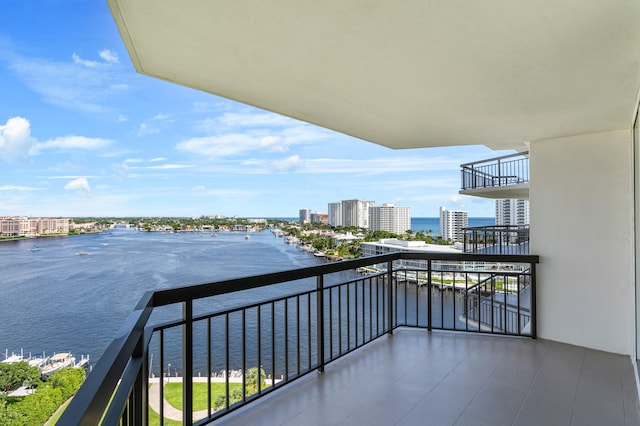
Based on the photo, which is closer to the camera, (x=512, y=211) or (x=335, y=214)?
(x=512, y=211)

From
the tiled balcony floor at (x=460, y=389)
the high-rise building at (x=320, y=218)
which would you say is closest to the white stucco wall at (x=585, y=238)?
the tiled balcony floor at (x=460, y=389)

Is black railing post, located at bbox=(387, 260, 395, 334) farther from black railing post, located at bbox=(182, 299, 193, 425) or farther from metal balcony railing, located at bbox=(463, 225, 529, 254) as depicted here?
metal balcony railing, located at bbox=(463, 225, 529, 254)

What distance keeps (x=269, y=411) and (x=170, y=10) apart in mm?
2485

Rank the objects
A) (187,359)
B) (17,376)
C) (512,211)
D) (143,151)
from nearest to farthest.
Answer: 1. (187,359)
2. (17,376)
3. (512,211)
4. (143,151)

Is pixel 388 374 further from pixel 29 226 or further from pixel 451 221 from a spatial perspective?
pixel 451 221

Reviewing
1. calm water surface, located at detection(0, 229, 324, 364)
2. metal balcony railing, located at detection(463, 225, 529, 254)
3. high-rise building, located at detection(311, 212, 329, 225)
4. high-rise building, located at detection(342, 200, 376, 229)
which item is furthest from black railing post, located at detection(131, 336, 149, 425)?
high-rise building, located at detection(311, 212, 329, 225)

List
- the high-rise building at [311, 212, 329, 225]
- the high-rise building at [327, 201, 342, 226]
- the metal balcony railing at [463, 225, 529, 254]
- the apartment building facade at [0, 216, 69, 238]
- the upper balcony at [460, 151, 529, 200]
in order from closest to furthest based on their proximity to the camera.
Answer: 1. the metal balcony railing at [463, 225, 529, 254]
2. the upper balcony at [460, 151, 529, 200]
3. the apartment building facade at [0, 216, 69, 238]
4. the high-rise building at [327, 201, 342, 226]
5. the high-rise building at [311, 212, 329, 225]

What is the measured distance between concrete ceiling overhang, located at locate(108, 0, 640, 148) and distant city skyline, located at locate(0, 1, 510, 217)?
12976 mm

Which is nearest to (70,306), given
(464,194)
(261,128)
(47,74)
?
(47,74)

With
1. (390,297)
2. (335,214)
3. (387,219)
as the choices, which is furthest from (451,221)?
(390,297)

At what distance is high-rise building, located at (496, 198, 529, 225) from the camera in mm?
11523

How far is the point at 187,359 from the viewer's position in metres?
2.00

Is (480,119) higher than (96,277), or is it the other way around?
(480,119)

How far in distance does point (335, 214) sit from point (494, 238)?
44.9ft
